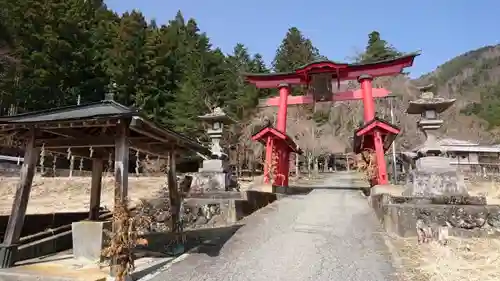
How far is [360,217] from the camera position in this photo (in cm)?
1165

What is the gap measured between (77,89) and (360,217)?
1281 inches

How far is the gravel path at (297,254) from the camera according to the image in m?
5.97

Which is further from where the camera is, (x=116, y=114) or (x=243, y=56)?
(x=243, y=56)

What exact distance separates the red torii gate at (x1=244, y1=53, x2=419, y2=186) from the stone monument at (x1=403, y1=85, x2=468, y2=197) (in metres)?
4.91

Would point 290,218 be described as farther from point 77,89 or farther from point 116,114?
point 77,89

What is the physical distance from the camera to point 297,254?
7.21 metres

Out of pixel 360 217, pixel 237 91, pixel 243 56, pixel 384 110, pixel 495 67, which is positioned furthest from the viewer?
pixel 495 67

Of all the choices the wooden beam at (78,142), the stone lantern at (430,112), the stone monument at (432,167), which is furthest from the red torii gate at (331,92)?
the wooden beam at (78,142)

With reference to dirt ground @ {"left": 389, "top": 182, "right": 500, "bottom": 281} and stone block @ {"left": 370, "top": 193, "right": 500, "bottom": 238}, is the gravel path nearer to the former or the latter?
dirt ground @ {"left": 389, "top": 182, "right": 500, "bottom": 281}

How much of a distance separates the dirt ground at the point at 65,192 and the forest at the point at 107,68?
907 cm

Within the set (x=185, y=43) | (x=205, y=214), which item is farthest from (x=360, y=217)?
(x=185, y=43)

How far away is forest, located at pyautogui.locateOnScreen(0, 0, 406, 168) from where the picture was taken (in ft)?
105

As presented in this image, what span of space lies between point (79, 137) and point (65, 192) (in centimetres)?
1723

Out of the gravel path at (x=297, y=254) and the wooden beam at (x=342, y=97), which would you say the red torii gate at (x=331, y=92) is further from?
the gravel path at (x=297, y=254)
